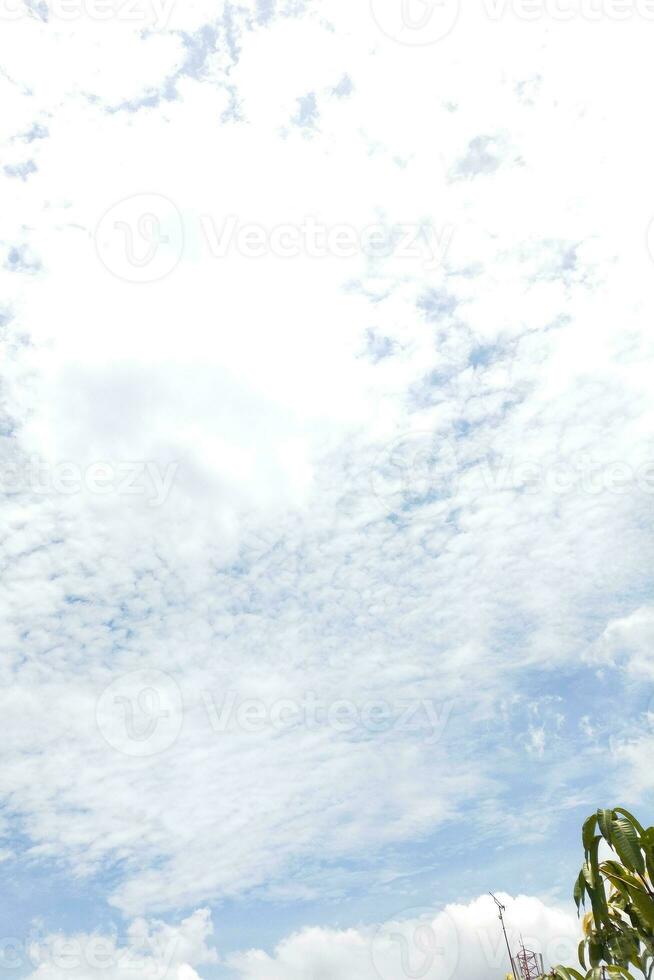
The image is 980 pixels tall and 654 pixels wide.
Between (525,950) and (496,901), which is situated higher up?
(496,901)

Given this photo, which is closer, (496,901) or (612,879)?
(612,879)

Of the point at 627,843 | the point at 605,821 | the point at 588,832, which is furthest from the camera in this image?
the point at 588,832

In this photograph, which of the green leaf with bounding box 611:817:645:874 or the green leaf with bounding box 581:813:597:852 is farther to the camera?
the green leaf with bounding box 581:813:597:852

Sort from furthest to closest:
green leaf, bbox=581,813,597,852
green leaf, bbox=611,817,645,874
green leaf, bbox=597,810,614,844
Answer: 1. green leaf, bbox=581,813,597,852
2. green leaf, bbox=597,810,614,844
3. green leaf, bbox=611,817,645,874

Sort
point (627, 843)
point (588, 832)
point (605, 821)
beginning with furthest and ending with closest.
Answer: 1. point (588, 832)
2. point (605, 821)
3. point (627, 843)

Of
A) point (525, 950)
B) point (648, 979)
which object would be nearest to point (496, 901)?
point (525, 950)

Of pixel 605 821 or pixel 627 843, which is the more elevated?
pixel 605 821

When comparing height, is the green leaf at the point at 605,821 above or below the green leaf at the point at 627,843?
above

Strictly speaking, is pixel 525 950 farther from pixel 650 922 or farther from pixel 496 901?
pixel 650 922

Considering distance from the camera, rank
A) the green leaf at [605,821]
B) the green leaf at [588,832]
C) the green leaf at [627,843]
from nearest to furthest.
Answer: the green leaf at [627,843] < the green leaf at [605,821] < the green leaf at [588,832]

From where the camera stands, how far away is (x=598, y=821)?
1589cm

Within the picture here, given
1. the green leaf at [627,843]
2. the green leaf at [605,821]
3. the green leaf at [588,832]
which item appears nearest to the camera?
the green leaf at [627,843]

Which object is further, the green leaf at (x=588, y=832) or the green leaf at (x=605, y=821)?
the green leaf at (x=588, y=832)

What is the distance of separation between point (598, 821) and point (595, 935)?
17.2ft
